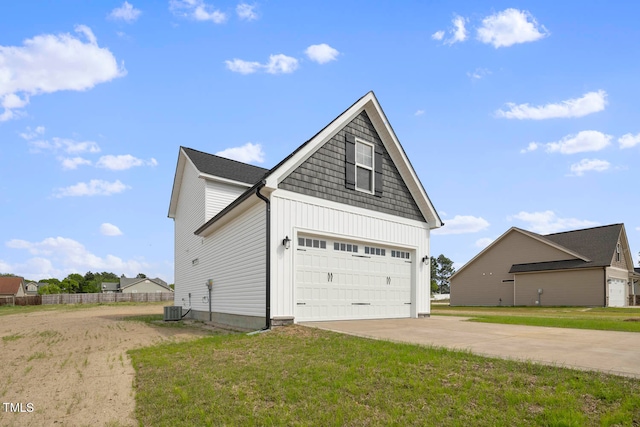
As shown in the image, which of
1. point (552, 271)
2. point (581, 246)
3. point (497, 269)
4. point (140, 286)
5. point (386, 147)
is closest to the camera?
point (386, 147)

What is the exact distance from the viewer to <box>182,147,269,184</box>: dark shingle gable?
1885cm

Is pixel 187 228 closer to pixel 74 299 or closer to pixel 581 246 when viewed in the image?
pixel 581 246

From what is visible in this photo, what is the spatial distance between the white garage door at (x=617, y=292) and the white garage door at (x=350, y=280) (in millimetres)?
22944

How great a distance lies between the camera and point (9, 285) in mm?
64125

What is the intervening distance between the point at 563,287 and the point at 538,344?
1051 inches

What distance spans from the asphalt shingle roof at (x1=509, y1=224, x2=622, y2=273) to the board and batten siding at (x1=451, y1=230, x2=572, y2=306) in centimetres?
78

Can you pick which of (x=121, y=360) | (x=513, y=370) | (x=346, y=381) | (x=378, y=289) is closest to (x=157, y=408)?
(x=346, y=381)

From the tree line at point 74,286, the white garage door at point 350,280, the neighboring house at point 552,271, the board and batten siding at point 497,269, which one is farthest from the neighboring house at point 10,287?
the white garage door at point 350,280

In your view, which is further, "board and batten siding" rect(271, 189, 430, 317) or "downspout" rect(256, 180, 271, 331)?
"board and batten siding" rect(271, 189, 430, 317)

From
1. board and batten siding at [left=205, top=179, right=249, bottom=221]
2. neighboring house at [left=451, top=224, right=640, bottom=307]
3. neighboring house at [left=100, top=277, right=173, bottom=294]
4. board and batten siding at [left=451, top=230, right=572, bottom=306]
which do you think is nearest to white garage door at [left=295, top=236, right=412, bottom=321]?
board and batten siding at [left=205, top=179, right=249, bottom=221]

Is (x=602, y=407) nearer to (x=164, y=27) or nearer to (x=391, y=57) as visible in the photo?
(x=391, y=57)

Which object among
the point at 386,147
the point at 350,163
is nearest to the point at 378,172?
the point at 386,147

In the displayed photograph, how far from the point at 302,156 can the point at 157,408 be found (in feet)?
26.2

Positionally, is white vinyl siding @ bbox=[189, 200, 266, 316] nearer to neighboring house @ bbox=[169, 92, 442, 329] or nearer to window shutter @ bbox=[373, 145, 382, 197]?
neighboring house @ bbox=[169, 92, 442, 329]
